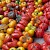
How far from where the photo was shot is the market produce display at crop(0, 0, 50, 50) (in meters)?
2.52

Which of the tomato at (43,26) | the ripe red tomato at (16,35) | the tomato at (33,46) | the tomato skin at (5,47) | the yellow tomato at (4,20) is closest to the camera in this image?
the tomato at (33,46)

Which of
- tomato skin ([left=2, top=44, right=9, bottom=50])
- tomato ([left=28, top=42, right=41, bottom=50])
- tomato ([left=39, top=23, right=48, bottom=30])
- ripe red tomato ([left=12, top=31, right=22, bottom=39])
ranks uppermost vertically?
tomato ([left=39, top=23, right=48, bottom=30])

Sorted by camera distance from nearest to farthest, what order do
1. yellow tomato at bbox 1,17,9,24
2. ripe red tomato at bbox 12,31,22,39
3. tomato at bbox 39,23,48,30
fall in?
ripe red tomato at bbox 12,31,22,39, tomato at bbox 39,23,48,30, yellow tomato at bbox 1,17,9,24

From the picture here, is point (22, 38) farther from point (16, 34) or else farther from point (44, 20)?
point (44, 20)

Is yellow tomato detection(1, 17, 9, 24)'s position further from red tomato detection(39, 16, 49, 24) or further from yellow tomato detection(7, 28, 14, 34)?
red tomato detection(39, 16, 49, 24)

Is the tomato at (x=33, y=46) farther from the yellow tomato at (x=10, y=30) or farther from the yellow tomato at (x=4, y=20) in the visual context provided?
the yellow tomato at (x=4, y=20)

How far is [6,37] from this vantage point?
8.72ft

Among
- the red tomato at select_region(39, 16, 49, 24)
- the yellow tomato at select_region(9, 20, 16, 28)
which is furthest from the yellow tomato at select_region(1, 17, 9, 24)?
the red tomato at select_region(39, 16, 49, 24)

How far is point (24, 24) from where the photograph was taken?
2.89m

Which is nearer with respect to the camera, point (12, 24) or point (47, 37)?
point (47, 37)

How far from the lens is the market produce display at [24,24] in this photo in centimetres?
252

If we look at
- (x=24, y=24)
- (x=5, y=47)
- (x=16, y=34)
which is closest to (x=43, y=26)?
(x=24, y=24)

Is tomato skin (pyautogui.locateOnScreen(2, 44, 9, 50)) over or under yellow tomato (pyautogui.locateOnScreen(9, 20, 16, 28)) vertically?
under

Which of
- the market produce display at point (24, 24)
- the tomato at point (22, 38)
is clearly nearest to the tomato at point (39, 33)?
the market produce display at point (24, 24)
